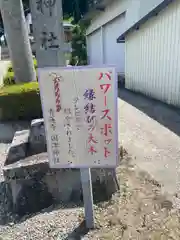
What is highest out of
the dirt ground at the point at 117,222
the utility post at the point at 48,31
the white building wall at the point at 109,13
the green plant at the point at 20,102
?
the white building wall at the point at 109,13

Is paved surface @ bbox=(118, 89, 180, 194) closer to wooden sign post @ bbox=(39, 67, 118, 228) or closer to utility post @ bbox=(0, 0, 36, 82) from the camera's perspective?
wooden sign post @ bbox=(39, 67, 118, 228)

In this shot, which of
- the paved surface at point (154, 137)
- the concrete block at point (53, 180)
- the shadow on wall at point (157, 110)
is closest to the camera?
the concrete block at point (53, 180)

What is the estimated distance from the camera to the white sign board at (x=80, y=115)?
2242 millimetres

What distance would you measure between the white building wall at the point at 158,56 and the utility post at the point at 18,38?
3918 millimetres

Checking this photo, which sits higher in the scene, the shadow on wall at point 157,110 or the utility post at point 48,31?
the utility post at point 48,31

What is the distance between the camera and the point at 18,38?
18.7ft

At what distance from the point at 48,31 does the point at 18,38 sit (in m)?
3.37

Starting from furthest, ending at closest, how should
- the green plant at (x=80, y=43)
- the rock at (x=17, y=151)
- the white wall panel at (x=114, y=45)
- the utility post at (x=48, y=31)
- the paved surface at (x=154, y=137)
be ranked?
1. the green plant at (x=80, y=43)
2. the white wall panel at (x=114, y=45)
3. the paved surface at (x=154, y=137)
4. the rock at (x=17, y=151)
5. the utility post at (x=48, y=31)

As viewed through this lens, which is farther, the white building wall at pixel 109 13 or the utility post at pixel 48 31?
the white building wall at pixel 109 13

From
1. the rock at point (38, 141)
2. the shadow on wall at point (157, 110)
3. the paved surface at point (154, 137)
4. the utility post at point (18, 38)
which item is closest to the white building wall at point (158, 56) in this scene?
the shadow on wall at point (157, 110)

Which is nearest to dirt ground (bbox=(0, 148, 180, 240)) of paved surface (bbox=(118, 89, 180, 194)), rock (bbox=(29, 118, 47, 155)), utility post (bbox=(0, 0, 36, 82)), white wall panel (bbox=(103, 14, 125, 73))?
paved surface (bbox=(118, 89, 180, 194))

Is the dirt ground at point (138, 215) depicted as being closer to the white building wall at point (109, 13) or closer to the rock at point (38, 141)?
the rock at point (38, 141)

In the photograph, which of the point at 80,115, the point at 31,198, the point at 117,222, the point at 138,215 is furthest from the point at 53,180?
the point at 80,115

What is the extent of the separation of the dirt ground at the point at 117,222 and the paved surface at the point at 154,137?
44 cm
